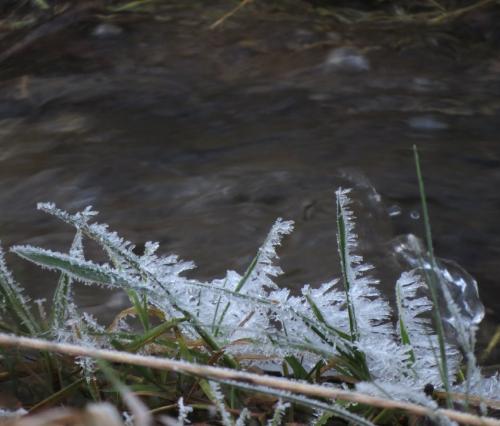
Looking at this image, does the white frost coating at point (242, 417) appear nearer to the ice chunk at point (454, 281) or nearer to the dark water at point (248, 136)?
the ice chunk at point (454, 281)

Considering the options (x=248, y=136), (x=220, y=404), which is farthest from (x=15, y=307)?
(x=248, y=136)

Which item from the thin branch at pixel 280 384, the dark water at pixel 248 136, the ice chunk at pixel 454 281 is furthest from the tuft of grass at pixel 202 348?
the dark water at pixel 248 136

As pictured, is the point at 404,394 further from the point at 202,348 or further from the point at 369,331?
the point at 202,348

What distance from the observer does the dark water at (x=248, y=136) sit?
9.38 ft

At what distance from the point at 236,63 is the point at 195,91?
34 centimetres

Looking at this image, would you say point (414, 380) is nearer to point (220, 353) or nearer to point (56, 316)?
point (220, 353)

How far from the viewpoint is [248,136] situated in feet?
11.6

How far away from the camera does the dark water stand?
2.86 meters

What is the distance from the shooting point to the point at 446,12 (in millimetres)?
4617

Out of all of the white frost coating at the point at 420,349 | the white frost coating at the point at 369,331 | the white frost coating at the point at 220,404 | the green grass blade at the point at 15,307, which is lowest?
the white frost coating at the point at 420,349

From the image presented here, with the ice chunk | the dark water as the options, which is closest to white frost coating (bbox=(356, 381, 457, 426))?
the ice chunk

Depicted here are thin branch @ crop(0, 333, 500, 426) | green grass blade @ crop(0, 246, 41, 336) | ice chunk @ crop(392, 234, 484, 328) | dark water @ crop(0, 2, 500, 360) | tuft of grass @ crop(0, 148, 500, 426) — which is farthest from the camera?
dark water @ crop(0, 2, 500, 360)

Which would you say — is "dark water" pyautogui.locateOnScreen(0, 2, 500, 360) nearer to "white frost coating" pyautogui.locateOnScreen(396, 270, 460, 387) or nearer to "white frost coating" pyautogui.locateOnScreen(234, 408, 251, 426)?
"white frost coating" pyautogui.locateOnScreen(396, 270, 460, 387)

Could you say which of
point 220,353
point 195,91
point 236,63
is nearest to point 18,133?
point 195,91
